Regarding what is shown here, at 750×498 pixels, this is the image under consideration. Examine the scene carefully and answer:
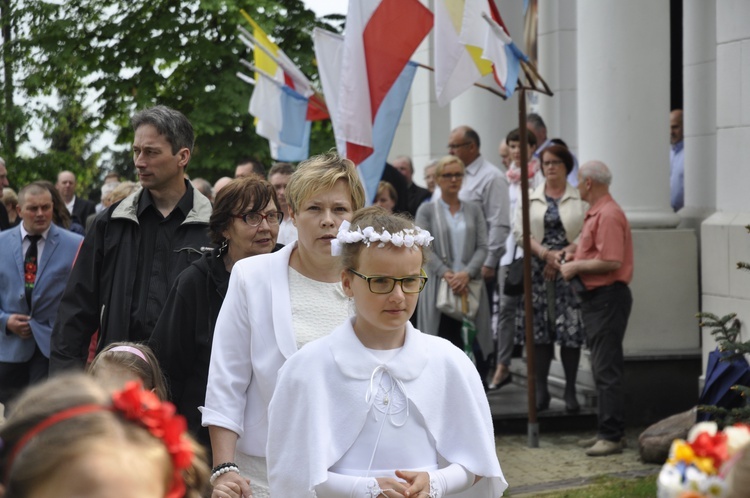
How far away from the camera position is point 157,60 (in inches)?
910

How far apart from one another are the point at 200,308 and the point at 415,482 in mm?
1489

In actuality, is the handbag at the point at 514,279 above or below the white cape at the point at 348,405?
below

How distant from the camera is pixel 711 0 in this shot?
11.1 meters

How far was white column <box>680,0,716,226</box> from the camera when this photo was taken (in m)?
10.6

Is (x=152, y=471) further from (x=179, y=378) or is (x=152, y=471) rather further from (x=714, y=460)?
(x=179, y=378)

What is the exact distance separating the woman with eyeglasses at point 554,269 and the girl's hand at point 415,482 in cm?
606

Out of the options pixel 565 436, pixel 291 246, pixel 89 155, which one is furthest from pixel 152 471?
pixel 89 155

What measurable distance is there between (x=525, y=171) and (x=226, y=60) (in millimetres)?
14937

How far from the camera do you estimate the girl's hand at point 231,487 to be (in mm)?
4027

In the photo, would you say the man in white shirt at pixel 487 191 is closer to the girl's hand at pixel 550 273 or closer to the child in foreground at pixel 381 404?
the girl's hand at pixel 550 273

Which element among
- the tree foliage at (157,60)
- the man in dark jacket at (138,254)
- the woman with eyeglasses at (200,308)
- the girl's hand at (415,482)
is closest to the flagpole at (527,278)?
the man in dark jacket at (138,254)

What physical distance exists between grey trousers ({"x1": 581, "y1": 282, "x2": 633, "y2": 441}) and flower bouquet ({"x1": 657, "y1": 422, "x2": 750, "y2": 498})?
6976 mm

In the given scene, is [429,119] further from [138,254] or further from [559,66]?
[138,254]

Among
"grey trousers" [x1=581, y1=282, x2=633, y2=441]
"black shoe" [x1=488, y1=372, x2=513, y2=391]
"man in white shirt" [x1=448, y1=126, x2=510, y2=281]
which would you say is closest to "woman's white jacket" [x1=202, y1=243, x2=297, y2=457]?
"grey trousers" [x1=581, y1=282, x2=633, y2=441]
